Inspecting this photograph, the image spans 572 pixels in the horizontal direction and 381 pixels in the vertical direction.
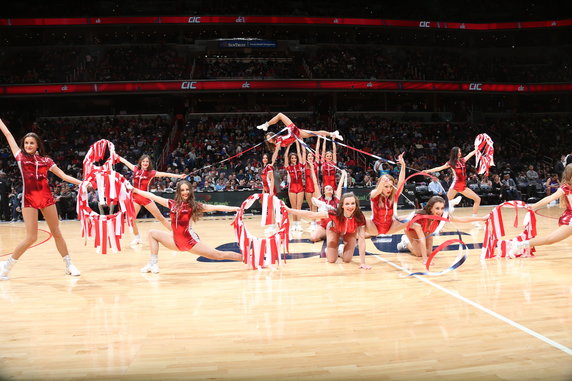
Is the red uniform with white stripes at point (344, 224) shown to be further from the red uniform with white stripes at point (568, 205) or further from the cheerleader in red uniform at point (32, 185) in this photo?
the cheerleader in red uniform at point (32, 185)

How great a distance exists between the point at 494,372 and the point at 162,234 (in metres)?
4.48

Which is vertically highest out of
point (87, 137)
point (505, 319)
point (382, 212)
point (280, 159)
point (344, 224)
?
point (87, 137)

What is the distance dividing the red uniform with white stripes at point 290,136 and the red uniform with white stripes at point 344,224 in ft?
9.03

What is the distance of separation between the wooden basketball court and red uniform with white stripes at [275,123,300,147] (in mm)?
3122

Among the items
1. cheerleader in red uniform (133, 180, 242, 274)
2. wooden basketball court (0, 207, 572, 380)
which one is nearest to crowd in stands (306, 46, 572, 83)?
cheerleader in red uniform (133, 180, 242, 274)

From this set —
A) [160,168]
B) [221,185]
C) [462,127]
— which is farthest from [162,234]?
[462,127]

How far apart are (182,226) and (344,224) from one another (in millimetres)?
2282

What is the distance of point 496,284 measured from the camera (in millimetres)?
5535

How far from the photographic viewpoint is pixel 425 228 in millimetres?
7125

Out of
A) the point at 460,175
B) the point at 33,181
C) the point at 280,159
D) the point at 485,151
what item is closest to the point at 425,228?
the point at 460,175

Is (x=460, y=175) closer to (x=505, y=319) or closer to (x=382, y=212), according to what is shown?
(x=382, y=212)

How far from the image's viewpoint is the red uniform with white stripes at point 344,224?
6.82m

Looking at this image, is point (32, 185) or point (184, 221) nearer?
point (32, 185)

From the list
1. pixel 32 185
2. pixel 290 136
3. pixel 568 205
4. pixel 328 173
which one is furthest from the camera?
pixel 328 173
